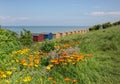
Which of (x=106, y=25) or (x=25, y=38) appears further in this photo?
(x=106, y=25)

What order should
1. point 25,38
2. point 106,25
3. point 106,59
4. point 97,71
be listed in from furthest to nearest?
point 106,25 → point 25,38 → point 106,59 → point 97,71

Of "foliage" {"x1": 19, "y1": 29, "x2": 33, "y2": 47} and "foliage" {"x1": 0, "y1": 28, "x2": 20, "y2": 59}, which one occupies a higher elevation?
"foliage" {"x1": 0, "y1": 28, "x2": 20, "y2": 59}

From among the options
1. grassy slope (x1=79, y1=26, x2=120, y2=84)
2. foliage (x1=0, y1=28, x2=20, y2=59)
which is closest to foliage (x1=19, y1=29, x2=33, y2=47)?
grassy slope (x1=79, y1=26, x2=120, y2=84)

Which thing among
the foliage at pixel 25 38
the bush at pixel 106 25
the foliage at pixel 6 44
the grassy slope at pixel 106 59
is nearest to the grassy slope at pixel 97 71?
the grassy slope at pixel 106 59

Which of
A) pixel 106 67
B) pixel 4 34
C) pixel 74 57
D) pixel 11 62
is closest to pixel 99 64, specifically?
pixel 106 67

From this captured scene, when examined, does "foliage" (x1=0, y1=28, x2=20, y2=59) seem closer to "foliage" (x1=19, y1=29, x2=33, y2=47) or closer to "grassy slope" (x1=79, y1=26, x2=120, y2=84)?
"grassy slope" (x1=79, y1=26, x2=120, y2=84)

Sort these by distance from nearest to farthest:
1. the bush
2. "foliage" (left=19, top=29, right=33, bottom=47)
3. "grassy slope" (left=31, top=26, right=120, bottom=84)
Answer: "grassy slope" (left=31, top=26, right=120, bottom=84) → "foliage" (left=19, top=29, right=33, bottom=47) → the bush

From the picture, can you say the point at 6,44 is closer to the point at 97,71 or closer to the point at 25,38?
the point at 97,71

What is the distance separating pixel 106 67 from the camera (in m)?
8.32

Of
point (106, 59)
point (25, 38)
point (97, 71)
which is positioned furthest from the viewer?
point (25, 38)

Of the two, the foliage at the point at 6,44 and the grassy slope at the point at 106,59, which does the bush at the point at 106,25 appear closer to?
the grassy slope at the point at 106,59

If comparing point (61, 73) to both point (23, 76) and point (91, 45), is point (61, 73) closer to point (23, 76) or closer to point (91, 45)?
point (23, 76)

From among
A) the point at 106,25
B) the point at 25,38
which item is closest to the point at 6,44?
the point at 25,38

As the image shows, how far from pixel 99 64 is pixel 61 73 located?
4.63 ft
